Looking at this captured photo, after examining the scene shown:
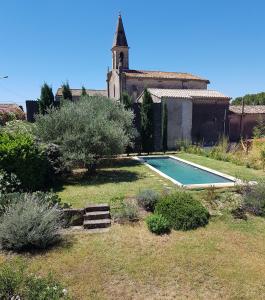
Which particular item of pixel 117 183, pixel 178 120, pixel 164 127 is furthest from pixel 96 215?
pixel 178 120

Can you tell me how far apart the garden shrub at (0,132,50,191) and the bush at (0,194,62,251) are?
295 cm

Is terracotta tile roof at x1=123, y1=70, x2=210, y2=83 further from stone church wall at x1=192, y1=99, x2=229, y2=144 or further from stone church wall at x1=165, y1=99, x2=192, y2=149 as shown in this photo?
stone church wall at x1=165, y1=99, x2=192, y2=149

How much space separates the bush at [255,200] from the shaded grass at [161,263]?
3.18ft

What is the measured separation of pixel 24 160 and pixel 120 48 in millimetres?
33724

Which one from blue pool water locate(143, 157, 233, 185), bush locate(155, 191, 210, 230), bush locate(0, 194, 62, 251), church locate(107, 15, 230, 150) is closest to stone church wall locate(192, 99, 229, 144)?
church locate(107, 15, 230, 150)

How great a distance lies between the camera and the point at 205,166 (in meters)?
15.3

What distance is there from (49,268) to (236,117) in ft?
101

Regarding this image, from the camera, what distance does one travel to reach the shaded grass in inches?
185

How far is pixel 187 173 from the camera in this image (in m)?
14.4

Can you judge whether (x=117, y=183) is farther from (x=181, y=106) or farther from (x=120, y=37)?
(x=120, y=37)

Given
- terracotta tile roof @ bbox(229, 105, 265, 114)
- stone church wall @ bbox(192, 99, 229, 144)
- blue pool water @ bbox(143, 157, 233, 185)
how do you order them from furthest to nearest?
1. terracotta tile roof @ bbox(229, 105, 265, 114)
2. stone church wall @ bbox(192, 99, 229, 144)
3. blue pool water @ bbox(143, 157, 233, 185)

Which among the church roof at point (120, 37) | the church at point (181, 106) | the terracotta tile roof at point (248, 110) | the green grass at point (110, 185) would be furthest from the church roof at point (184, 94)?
the church roof at point (120, 37)

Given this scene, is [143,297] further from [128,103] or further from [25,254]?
[128,103]

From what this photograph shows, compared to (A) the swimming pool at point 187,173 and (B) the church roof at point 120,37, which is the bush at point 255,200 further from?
(B) the church roof at point 120,37
